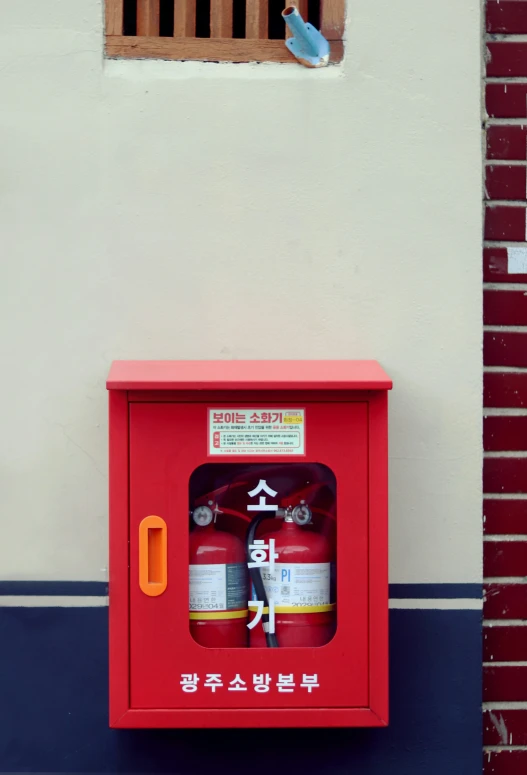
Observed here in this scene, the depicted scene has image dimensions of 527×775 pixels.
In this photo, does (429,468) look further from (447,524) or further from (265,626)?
(265,626)

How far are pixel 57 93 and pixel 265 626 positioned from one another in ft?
4.97

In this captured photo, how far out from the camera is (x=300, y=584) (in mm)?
1967

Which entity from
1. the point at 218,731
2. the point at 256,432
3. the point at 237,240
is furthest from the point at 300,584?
the point at 237,240

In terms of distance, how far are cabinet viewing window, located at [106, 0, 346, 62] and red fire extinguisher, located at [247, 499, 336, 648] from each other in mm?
1316

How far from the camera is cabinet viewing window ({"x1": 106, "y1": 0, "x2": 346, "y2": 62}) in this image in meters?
2.19

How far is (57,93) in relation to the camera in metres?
2.17

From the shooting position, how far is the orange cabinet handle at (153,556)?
1.88m

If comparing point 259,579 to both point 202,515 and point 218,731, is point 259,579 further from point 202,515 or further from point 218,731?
point 218,731

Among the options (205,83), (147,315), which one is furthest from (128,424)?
(205,83)

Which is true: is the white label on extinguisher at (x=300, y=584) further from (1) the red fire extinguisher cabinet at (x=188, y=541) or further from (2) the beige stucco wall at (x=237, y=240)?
(2) the beige stucco wall at (x=237, y=240)

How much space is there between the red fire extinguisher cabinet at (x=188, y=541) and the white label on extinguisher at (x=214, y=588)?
0.04 meters

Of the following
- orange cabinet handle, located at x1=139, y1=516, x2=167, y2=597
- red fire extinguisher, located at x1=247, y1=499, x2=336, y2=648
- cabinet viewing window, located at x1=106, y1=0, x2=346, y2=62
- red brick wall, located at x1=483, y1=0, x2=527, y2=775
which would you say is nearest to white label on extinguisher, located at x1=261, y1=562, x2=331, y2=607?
red fire extinguisher, located at x1=247, y1=499, x2=336, y2=648

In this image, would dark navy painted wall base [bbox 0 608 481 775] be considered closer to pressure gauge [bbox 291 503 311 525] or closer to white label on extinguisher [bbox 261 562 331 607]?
white label on extinguisher [bbox 261 562 331 607]

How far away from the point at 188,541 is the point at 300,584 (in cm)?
30
